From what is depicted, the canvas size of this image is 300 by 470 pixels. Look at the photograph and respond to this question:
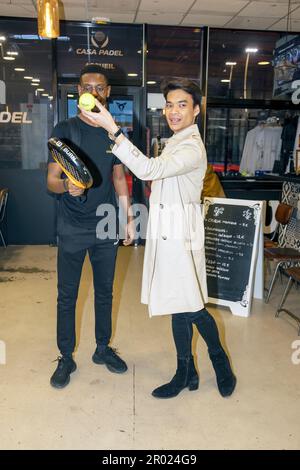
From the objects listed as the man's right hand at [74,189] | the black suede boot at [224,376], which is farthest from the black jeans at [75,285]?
the black suede boot at [224,376]

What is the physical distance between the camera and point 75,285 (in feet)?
8.02

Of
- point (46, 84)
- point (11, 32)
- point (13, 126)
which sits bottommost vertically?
point (13, 126)

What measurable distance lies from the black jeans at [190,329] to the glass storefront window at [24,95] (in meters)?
4.29

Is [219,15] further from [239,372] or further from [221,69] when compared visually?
[239,372]

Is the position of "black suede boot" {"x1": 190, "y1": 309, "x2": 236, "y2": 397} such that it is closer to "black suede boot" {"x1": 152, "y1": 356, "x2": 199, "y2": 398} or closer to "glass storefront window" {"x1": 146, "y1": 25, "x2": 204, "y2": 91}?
"black suede boot" {"x1": 152, "y1": 356, "x2": 199, "y2": 398}

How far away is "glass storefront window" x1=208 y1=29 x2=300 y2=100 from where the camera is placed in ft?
19.9

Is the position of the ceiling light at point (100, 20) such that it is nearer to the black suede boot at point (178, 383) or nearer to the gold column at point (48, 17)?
the gold column at point (48, 17)

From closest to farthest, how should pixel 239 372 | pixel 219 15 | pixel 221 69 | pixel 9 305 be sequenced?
1. pixel 239 372
2. pixel 9 305
3. pixel 219 15
4. pixel 221 69

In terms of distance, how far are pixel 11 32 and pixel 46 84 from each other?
786mm

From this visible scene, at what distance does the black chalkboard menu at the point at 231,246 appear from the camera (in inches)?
141

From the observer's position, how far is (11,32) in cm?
564

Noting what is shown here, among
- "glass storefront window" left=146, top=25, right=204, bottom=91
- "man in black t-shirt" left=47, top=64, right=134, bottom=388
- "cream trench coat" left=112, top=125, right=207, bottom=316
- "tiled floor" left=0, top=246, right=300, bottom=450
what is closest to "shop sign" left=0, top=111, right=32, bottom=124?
"glass storefront window" left=146, top=25, right=204, bottom=91
